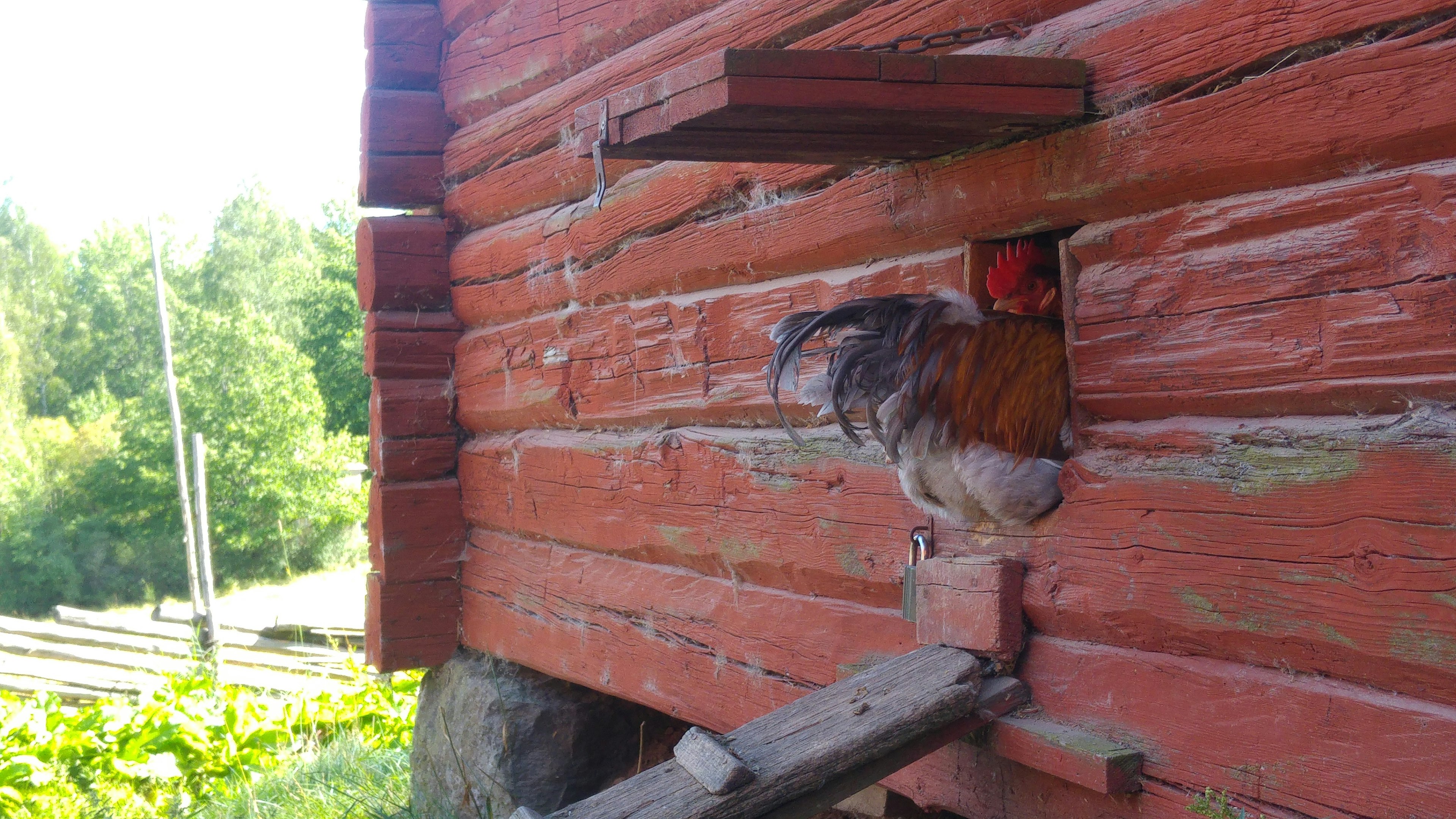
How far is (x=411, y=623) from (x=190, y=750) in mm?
3531

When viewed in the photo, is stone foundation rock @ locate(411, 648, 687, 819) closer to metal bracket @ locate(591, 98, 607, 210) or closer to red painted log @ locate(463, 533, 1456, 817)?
red painted log @ locate(463, 533, 1456, 817)

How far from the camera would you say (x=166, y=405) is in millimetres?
32656

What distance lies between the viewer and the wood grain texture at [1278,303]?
4.97 feet

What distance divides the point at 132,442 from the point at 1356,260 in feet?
116

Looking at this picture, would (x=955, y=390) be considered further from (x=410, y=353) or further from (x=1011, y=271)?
(x=410, y=353)

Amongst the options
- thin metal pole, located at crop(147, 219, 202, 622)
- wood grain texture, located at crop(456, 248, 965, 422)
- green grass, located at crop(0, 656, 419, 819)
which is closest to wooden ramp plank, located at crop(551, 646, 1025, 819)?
wood grain texture, located at crop(456, 248, 965, 422)

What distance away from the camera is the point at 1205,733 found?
1.82 meters

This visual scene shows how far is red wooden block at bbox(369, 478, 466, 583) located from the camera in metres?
4.37

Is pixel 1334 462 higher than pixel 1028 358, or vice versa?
pixel 1028 358

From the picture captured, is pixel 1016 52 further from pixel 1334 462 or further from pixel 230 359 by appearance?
pixel 230 359

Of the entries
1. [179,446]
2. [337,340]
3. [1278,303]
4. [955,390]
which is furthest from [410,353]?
[337,340]

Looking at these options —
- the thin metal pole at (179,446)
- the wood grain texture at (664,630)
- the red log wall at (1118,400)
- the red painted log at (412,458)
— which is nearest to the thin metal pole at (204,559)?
the thin metal pole at (179,446)

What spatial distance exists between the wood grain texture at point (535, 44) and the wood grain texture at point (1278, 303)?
5.23 ft

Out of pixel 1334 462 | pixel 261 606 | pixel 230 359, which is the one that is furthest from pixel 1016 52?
pixel 230 359
